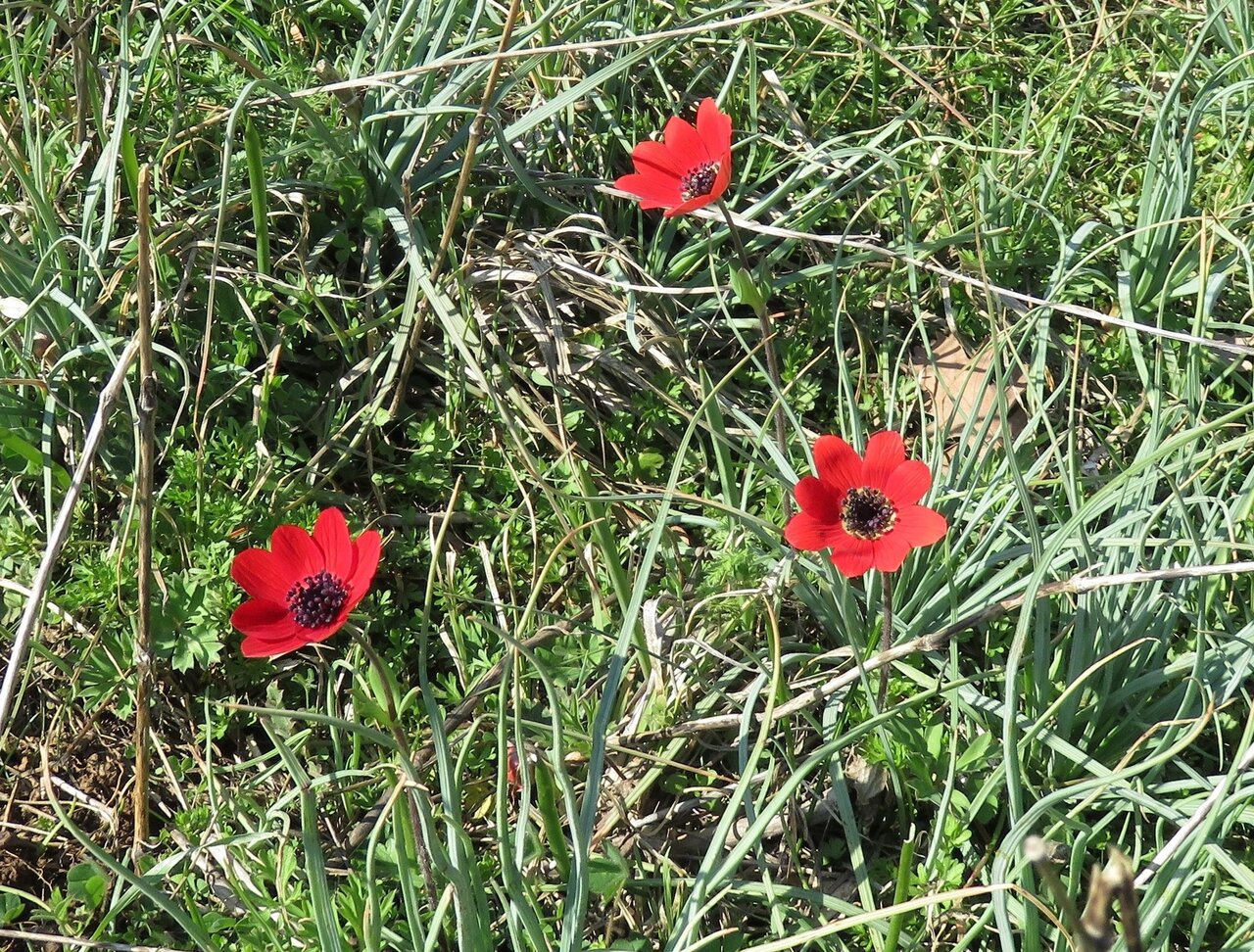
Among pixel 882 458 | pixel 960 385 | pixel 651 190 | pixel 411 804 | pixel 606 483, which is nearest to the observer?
Result: pixel 411 804

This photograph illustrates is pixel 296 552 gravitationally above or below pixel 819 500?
below

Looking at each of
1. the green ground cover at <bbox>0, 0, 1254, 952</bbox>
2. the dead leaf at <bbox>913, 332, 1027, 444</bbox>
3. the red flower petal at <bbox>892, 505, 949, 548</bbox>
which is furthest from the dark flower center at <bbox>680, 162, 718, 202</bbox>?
the red flower petal at <bbox>892, 505, 949, 548</bbox>

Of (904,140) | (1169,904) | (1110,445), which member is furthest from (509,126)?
(1169,904)

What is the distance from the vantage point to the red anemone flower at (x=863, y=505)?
1.27m

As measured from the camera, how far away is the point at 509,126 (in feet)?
6.57

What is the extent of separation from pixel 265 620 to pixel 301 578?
0.27 ft

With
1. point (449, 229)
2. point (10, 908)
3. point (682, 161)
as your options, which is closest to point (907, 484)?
point (682, 161)

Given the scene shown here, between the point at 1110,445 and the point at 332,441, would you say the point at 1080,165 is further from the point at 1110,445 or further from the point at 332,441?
the point at 332,441

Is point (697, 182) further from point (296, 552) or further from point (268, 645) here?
point (268, 645)

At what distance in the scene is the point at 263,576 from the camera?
132 cm

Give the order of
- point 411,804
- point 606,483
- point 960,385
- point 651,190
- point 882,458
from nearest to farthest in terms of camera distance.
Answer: point 411,804 → point 882,458 → point 651,190 → point 606,483 → point 960,385

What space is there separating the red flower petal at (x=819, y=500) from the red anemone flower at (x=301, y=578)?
1.61 feet

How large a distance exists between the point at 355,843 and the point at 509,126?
1.22 meters

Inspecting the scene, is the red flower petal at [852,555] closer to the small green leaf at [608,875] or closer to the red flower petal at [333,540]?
the small green leaf at [608,875]
